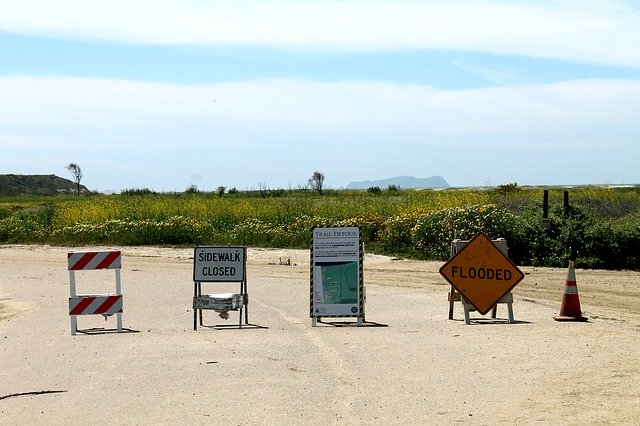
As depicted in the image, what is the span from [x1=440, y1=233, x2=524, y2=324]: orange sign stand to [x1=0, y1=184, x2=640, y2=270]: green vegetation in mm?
6599

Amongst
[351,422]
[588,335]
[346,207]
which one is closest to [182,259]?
[346,207]

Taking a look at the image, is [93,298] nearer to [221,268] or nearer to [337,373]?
[221,268]

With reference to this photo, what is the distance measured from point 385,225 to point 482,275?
17606 millimetres

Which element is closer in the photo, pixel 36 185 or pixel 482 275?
pixel 482 275

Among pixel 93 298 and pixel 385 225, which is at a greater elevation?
pixel 385 225

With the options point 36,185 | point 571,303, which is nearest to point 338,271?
point 571,303

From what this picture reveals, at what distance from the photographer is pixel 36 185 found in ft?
472

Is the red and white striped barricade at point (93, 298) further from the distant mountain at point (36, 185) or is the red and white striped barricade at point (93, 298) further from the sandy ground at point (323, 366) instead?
the distant mountain at point (36, 185)

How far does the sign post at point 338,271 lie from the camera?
15328mm

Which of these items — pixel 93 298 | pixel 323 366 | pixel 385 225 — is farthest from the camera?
pixel 385 225

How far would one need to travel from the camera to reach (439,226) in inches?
1163

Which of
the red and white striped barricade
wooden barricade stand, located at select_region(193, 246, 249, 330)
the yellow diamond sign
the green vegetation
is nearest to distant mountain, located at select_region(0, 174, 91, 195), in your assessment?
the green vegetation

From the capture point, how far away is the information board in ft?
50.3

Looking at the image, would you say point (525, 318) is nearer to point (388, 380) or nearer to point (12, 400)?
point (388, 380)
